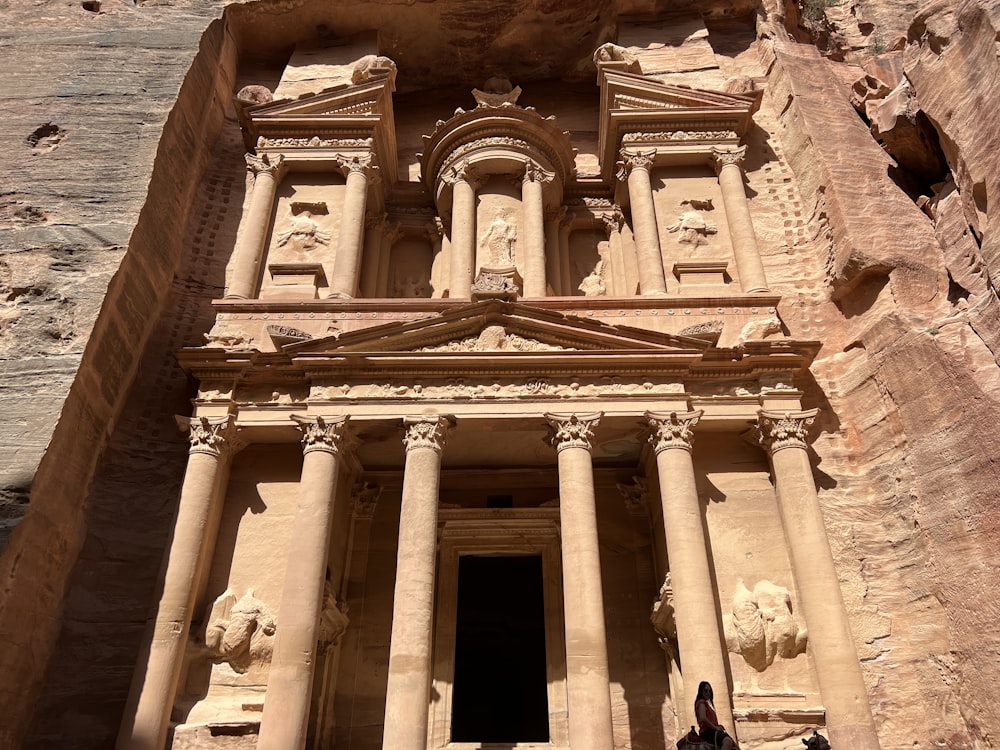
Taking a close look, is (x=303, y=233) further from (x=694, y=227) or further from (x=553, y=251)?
(x=694, y=227)

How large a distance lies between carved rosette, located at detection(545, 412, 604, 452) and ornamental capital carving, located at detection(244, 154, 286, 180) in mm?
8312

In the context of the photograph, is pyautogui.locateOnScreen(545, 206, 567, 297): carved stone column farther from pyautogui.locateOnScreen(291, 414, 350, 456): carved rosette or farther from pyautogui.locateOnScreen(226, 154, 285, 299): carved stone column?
pyautogui.locateOnScreen(291, 414, 350, 456): carved rosette

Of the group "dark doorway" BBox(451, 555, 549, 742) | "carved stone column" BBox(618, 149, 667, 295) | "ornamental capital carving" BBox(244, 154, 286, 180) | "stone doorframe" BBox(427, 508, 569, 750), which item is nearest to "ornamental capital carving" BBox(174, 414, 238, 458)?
"stone doorframe" BBox(427, 508, 569, 750)

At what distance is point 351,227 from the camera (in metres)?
15.7

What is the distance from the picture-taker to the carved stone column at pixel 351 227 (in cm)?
1500

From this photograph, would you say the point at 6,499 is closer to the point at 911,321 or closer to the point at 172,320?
the point at 172,320

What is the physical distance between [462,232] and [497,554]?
609cm

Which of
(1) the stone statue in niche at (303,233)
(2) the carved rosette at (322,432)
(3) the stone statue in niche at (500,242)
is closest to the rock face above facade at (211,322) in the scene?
(1) the stone statue in niche at (303,233)

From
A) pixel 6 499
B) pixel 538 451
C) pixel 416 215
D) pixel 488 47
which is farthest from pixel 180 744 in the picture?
pixel 488 47

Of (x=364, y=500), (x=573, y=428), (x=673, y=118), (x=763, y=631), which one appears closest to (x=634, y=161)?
(x=673, y=118)

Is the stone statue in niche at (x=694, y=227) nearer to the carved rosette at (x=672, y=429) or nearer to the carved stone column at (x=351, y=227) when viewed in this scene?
the carved rosette at (x=672, y=429)

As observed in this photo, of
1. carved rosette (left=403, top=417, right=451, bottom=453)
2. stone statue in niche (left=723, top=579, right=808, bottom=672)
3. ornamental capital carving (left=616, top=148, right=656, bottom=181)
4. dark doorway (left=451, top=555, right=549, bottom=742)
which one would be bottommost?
stone statue in niche (left=723, top=579, right=808, bottom=672)

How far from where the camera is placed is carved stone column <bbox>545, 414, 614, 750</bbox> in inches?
398

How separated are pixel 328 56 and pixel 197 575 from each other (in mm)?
13626
